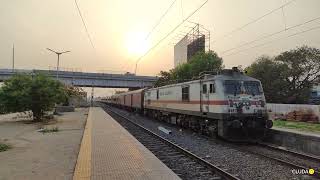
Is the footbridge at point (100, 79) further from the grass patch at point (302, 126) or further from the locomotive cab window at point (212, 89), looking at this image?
the locomotive cab window at point (212, 89)

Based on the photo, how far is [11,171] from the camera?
11008 mm

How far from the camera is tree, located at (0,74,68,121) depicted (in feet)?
104

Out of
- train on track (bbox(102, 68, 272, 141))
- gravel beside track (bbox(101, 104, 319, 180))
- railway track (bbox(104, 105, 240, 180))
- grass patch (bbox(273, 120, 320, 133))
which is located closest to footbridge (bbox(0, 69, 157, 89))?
grass patch (bbox(273, 120, 320, 133))

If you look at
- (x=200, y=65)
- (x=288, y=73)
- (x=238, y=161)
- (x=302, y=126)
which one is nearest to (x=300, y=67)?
(x=288, y=73)

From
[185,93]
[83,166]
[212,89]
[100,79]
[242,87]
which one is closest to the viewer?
[83,166]

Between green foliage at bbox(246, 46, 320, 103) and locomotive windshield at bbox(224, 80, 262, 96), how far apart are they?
139 feet

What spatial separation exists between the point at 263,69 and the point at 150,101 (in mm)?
31621

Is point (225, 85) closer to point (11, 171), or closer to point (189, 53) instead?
point (11, 171)

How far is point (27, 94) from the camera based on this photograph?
103 feet

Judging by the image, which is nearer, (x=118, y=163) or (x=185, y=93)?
(x=118, y=163)

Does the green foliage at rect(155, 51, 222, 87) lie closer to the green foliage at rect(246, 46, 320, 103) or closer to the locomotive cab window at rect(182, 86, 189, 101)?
the green foliage at rect(246, 46, 320, 103)

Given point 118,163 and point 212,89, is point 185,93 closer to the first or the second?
point 212,89

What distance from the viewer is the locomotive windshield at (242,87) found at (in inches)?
735

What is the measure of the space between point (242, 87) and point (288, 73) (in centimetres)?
4696
